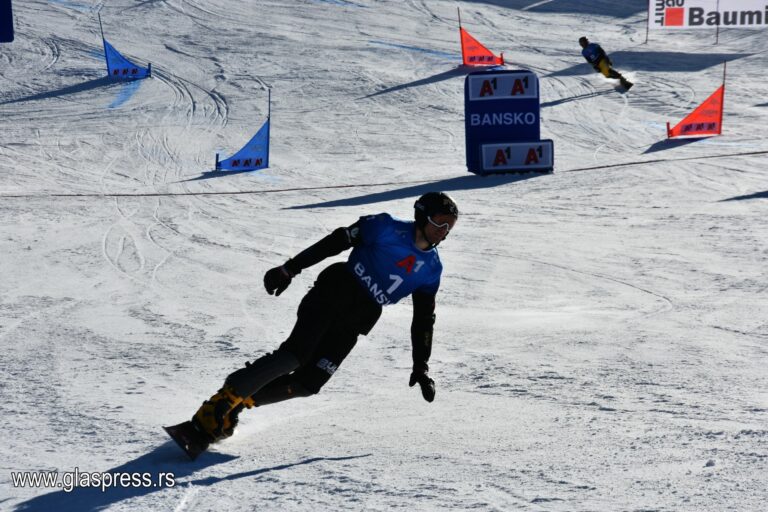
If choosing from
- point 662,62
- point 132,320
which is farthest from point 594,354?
point 662,62

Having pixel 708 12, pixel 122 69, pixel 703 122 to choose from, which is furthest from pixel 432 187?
pixel 708 12

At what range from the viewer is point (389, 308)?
25.7 ft

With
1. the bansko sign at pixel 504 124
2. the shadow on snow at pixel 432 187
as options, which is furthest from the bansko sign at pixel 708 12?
the shadow on snow at pixel 432 187

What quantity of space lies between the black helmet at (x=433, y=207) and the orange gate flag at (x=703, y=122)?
13633mm

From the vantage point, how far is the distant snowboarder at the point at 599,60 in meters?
21.6

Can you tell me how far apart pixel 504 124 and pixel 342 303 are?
11.0 m

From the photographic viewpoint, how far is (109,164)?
15805mm

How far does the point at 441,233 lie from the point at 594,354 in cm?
221

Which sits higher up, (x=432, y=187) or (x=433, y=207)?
(x=433, y=207)

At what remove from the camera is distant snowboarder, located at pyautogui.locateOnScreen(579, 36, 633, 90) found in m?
21.6

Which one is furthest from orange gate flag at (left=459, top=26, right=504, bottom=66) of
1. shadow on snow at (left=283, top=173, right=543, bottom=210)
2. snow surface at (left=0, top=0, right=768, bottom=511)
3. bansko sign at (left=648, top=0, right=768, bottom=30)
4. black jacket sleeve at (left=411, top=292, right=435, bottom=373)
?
black jacket sleeve at (left=411, top=292, right=435, bottom=373)

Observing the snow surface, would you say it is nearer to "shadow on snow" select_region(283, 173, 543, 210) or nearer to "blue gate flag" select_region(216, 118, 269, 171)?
"shadow on snow" select_region(283, 173, 543, 210)

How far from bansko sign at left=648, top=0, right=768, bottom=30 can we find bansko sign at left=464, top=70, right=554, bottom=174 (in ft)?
38.1

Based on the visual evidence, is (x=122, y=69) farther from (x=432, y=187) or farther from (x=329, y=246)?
(x=329, y=246)
